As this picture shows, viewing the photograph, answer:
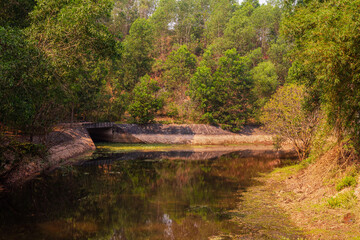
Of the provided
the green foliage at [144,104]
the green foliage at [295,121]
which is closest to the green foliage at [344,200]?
the green foliage at [295,121]

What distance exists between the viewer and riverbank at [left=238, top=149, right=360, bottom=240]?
37.3ft

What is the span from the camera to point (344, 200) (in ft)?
43.2

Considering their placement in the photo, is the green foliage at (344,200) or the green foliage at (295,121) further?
the green foliage at (295,121)

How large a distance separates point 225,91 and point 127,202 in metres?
43.2

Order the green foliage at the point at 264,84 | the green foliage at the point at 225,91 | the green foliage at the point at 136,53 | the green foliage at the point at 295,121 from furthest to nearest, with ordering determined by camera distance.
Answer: the green foliage at the point at 136,53 → the green foliage at the point at 264,84 → the green foliage at the point at 225,91 → the green foliage at the point at 295,121

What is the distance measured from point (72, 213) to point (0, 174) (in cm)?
622

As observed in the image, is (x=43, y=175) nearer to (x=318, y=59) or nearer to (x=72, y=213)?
(x=72, y=213)

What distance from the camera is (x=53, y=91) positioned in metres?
20.6

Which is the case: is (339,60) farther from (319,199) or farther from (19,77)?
(19,77)

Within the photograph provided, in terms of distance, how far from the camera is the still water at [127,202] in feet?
41.2

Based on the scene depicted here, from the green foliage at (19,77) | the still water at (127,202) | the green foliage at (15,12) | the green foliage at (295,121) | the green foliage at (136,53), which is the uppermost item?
the green foliage at (136,53)

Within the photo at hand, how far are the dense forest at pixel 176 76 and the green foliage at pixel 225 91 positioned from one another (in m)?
0.19

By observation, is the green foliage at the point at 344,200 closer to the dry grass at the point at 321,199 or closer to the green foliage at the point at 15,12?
the dry grass at the point at 321,199

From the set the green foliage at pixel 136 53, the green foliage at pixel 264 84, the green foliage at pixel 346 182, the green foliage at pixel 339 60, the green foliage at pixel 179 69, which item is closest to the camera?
the green foliage at pixel 339 60
